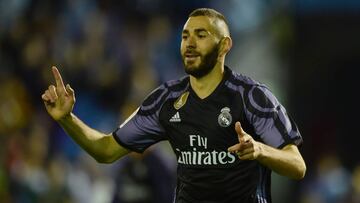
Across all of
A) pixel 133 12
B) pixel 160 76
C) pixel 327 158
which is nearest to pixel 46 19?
pixel 133 12

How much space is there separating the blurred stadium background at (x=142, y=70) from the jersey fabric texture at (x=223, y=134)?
5.39 meters

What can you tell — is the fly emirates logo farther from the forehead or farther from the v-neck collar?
the forehead

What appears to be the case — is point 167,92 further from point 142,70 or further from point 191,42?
point 142,70

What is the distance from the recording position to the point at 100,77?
493 inches

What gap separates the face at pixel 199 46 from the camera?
541 centimetres

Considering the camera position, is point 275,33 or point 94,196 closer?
point 94,196

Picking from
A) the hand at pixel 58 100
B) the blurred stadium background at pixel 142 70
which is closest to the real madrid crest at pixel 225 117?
the hand at pixel 58 100

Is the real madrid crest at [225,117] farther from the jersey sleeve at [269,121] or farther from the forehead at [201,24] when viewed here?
the forehead at [201,24]

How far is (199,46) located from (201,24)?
13 centimetres

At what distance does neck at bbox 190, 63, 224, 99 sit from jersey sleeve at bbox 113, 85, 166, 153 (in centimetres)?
26

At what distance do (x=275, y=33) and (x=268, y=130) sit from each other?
7.49 metres

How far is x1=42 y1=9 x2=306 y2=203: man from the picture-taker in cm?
532

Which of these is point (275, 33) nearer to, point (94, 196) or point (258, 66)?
point (258, 66)

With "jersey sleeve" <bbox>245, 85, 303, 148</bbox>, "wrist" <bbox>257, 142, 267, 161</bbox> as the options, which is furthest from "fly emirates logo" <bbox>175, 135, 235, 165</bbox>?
"wrist" <bbox>257, 142, 267, 161</bbox>
